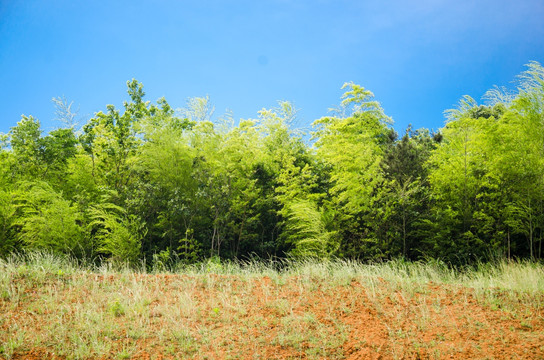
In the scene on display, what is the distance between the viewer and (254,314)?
18.7 ft

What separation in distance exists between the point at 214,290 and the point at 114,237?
7.07m

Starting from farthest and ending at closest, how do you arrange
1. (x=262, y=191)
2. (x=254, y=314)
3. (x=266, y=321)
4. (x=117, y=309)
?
(x=262, y=191) < (x=117, y=309) < (x=254, y=314) < (x=266, y=321)

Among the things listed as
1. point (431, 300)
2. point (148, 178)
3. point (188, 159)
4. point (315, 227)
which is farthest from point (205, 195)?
point (431, 300)

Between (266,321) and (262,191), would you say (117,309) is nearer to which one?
(266,321)

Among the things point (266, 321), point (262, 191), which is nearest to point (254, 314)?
point (266, 321)

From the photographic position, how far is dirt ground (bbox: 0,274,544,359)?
4609 mm

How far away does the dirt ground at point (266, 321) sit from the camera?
4.61 m

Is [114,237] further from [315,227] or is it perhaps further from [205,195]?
[315,227]

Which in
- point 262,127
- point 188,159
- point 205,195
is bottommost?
point 205,195

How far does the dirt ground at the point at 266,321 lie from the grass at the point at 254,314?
0.02 metres

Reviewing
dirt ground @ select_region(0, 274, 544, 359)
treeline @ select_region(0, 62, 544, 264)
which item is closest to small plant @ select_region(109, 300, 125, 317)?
dirt ground @ select_region(0, 274, 544, 359)

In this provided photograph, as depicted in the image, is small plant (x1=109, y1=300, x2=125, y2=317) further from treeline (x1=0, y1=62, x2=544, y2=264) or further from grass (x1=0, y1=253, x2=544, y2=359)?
treeline (x1=0, y1=62, x2=544, y2=264)

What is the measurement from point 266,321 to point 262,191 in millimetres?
10681

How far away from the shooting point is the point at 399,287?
694 centimetres
